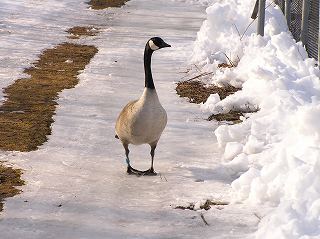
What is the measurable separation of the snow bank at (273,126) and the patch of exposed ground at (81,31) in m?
5.88

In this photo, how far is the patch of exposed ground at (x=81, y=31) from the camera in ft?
66.9

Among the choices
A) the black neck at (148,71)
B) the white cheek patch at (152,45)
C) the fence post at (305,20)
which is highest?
the white cheek patch at (152,45)

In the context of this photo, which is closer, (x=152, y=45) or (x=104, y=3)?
(x=152, y=45)

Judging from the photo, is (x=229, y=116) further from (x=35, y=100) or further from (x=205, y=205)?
(x=205, y=205)

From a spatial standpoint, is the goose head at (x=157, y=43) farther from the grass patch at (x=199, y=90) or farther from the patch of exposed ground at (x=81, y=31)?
the patch of exposed ground at (x=81, y=31)

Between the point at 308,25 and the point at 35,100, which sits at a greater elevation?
the point at 308,25

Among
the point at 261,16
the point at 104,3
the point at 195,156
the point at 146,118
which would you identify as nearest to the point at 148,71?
the point at 146,118

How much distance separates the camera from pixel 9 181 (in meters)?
7.79

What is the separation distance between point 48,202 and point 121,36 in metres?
13.2

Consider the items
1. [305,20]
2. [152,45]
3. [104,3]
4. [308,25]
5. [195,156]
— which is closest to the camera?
[152,45]

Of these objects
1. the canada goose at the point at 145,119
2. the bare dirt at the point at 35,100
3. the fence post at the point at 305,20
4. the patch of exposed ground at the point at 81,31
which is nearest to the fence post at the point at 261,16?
the fence post at the point at 305,20

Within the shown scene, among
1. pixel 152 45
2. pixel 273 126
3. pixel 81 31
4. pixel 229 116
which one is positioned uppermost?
pixel 152 45

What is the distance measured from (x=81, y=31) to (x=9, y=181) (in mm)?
13797

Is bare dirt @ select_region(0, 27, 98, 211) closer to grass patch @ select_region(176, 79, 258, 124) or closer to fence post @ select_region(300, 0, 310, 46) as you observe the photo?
grass patch @ select_region(176, 79, 258, 124)
